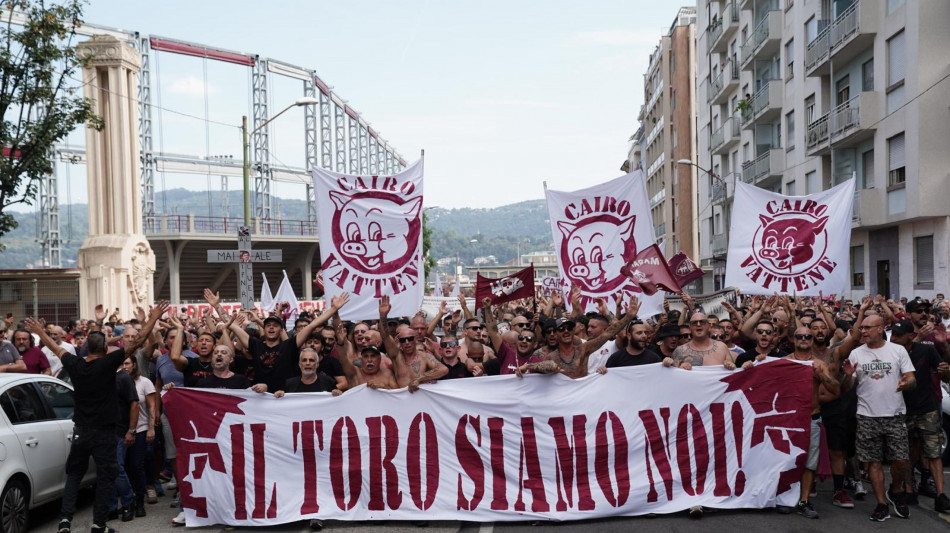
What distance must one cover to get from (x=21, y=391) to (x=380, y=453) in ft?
10.7

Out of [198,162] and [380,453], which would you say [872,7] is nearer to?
[380,453]

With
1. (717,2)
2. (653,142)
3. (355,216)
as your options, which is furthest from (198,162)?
(355,216)

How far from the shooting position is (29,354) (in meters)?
10.7

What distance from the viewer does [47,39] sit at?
48.2 ft

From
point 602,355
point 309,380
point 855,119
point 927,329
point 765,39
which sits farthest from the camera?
point 765,39

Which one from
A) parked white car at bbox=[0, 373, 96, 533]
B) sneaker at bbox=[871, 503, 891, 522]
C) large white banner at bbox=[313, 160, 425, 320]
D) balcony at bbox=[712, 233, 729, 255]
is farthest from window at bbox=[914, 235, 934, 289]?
parked white car at bbox=[0, 373, 96, 533]

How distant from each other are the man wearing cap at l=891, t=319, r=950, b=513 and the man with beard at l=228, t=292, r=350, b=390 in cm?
545

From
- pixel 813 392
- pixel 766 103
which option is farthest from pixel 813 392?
pixel 766 103

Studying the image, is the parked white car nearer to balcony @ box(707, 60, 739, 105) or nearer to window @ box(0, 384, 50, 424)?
window @ box(0, 384, 50, 424)

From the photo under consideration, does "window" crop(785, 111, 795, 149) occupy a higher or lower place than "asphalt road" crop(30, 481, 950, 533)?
higher

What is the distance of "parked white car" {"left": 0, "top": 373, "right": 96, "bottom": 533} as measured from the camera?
7.16 metres

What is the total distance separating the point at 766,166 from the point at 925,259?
43.9 feet

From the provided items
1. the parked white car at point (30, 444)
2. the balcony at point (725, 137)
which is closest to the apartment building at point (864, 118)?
the balcony at point (725, 137)

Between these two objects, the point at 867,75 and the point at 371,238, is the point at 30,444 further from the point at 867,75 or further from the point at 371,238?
the point at 867,75
